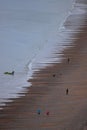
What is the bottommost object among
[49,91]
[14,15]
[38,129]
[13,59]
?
[38,129]

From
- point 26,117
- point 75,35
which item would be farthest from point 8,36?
point 26,117

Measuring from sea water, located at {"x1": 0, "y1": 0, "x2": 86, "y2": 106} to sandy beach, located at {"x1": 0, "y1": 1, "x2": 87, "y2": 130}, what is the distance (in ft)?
0.49

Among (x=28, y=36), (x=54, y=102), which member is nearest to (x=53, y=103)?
(x=54, y=102)

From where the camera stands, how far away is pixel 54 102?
3.97 metres

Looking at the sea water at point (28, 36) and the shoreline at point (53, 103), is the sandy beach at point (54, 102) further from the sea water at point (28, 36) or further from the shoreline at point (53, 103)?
the sea water at point (28, 36)

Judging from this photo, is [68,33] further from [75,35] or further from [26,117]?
[26,117]

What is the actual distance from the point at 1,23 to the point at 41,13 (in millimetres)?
755

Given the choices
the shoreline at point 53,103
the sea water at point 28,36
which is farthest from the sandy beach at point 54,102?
the sea water at point 28,36

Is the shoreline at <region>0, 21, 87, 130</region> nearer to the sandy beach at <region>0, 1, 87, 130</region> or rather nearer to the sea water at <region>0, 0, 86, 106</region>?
the sandy beach at <region>0, 1, 87, 130</region>

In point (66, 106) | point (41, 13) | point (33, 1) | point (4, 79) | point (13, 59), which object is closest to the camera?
point (66, 106)

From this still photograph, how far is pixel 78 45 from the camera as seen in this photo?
509 cm

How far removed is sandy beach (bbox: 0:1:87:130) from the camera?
145 inches

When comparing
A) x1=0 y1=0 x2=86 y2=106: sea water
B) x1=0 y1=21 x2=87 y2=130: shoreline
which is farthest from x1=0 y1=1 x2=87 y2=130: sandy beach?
x1=0 y1=0 x2=86 y2=106: sea water

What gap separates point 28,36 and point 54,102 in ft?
5.72
